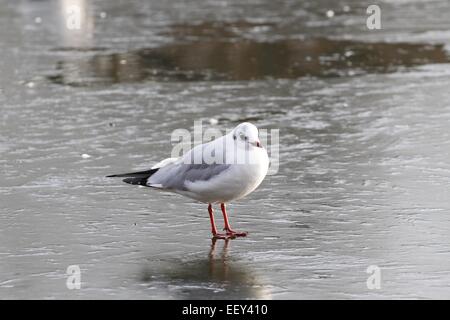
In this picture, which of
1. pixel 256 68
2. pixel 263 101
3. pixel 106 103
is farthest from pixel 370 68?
pixel 106 103

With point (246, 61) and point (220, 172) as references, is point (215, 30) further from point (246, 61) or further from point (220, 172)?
point (220, 172)

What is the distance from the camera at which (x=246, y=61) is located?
643 inches

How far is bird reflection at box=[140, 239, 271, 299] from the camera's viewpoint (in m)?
6.23

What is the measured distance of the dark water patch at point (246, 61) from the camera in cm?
1513

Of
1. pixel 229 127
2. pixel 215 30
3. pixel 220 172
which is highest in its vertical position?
pixel 215 30

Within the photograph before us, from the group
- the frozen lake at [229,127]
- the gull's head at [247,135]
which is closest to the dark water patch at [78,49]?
the frozen lake at [229,127]

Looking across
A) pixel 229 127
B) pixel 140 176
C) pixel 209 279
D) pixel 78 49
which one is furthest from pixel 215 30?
pixel 209 279

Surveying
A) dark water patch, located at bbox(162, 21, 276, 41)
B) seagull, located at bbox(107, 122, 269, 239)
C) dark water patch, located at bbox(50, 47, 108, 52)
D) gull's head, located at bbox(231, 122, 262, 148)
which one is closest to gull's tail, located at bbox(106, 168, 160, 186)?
seagull, located at bbox(107, 122, 269, 239)

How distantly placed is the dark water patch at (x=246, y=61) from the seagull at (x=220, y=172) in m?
7.23

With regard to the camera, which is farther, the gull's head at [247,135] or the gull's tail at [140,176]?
the gull's tail at [140,176]

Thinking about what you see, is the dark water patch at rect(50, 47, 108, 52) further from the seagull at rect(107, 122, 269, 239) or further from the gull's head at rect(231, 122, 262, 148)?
the gull's head at rect(231, 122, 262, 148)

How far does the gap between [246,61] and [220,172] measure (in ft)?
30.1

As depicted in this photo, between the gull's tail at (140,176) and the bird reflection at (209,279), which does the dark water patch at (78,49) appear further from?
the bird reflection at (209,279)

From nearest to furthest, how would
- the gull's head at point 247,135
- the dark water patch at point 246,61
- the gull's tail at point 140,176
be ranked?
the gull's head at point 247,135 → the gull's tail at point 140,176 → the dark water patch at point 246,61
